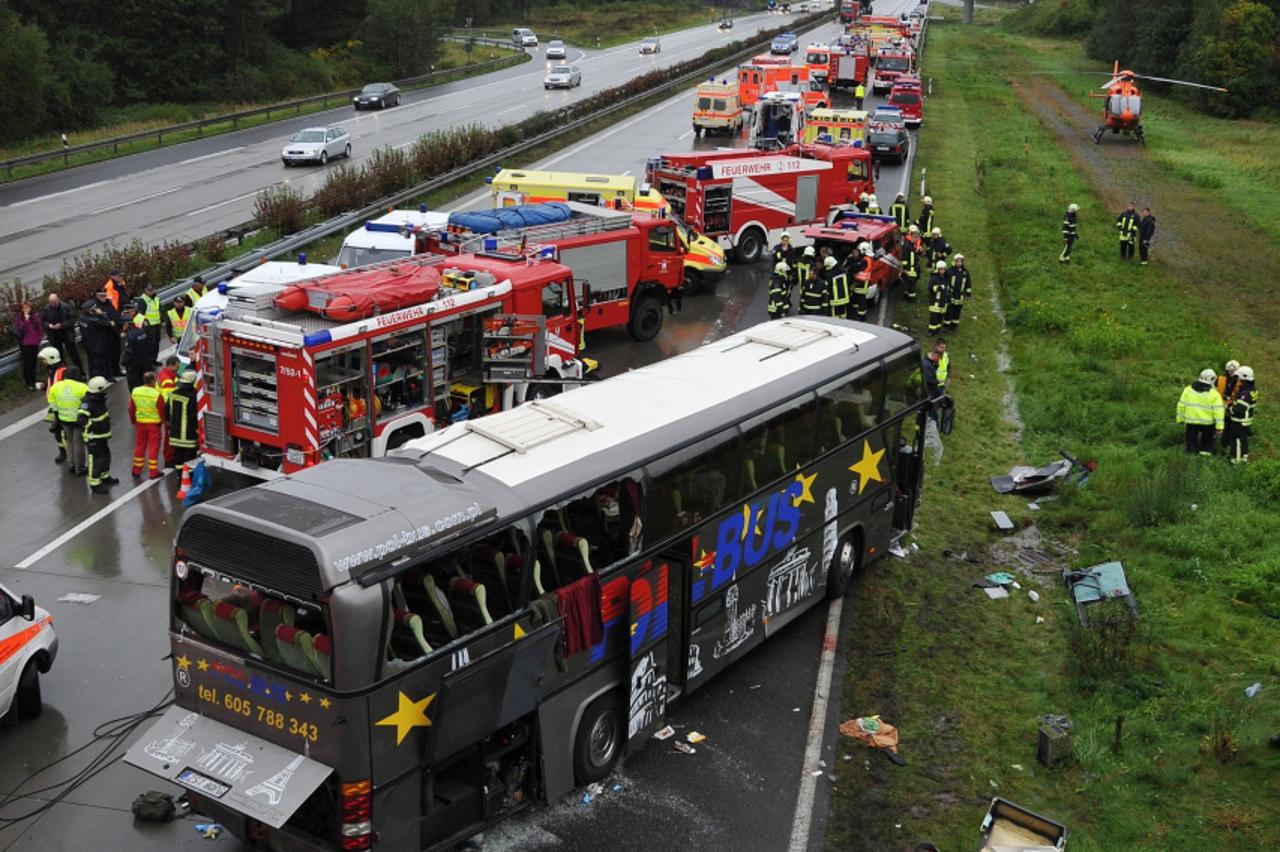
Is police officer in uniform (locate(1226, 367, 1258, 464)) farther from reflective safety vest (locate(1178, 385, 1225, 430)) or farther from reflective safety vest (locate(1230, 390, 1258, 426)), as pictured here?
reflective safety vest (locate(1178, 385, 1225, 430))

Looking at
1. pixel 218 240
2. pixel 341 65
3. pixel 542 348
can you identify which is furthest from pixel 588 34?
pixel 542 348

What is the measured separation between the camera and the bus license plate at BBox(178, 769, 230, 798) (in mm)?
8672

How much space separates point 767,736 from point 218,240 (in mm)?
20859

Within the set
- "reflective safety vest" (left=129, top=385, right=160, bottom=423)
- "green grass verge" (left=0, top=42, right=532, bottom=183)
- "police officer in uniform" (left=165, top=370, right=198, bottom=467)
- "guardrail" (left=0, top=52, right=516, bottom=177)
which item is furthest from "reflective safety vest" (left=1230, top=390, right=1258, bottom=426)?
"guardrail" (left=0, top=52, right=516, bottom=177)

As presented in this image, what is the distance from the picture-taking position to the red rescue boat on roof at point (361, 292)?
53.3 feet

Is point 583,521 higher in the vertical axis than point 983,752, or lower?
higher

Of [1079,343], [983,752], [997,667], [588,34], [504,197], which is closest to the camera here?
[983,752]

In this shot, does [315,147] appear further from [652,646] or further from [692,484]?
[652,646]

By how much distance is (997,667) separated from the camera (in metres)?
13.4

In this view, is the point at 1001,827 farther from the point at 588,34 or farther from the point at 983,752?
Result: the point at 588,34

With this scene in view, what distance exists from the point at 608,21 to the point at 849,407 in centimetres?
11378

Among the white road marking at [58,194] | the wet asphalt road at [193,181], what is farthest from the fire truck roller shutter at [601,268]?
the white road marking at [58,194]

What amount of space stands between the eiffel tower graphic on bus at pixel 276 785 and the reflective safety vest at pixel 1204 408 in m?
14.9

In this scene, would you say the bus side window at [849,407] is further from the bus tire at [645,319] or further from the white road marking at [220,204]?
the white road marking at [220,204]
